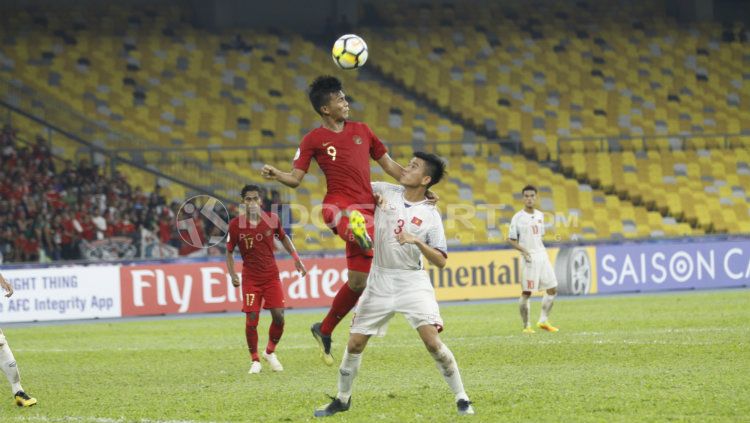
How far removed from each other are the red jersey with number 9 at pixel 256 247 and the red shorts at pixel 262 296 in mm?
64

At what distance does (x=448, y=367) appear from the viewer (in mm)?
9750

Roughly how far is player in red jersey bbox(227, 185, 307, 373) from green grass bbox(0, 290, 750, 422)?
62 centimetres

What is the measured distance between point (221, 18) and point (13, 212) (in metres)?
14.4

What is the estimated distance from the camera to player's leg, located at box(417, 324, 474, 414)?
970cm

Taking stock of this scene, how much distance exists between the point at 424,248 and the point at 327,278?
17804 millimetres

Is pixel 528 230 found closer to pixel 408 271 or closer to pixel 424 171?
pixel 408 271

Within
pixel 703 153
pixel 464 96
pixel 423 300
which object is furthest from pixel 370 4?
pixel 423 300

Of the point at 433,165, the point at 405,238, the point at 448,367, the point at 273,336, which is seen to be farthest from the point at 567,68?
the point at 405,238

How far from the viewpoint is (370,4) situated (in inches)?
1702

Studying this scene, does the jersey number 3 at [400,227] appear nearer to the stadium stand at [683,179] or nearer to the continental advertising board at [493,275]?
the continental advertising board at [493,275]

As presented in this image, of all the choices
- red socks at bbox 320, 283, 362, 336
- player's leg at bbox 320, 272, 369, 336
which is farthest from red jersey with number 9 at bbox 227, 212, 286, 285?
red socks at bbox 320, 283, 362, 336

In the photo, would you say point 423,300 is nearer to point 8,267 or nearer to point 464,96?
point 8,267

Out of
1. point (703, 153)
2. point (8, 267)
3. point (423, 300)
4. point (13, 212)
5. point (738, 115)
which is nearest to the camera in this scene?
point (423, 300)

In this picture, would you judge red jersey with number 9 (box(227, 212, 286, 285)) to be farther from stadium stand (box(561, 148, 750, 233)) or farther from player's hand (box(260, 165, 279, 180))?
stadium stand (box(561, 148, 750, 233))
